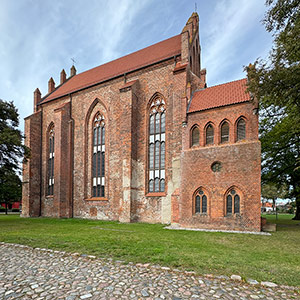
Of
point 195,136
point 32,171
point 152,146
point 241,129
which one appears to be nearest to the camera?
point 241,129

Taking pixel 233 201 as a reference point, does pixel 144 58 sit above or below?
above

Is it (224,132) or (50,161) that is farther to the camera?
(50,161)

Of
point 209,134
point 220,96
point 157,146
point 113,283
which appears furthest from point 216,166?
point 113,283

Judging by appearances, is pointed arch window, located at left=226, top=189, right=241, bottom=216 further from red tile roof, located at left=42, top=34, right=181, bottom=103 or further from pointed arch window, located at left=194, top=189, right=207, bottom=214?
red tile roof, located at left=42, top=34, right=181, bottom=103

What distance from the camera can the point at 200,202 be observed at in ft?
44.4

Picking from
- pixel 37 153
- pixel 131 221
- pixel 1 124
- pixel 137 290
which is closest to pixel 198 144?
pixel 131 221

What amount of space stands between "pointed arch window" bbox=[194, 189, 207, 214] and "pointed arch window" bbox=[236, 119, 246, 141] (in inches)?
152

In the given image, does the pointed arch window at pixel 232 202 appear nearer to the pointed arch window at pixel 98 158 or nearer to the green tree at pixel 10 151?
the pointed arch window at pixel 98 158

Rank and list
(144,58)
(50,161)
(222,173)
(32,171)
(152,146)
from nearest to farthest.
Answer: (222,173) < (152,146) < (144,58) < (32,171) < (50,161)

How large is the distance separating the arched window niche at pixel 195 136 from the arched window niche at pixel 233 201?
3486 mm

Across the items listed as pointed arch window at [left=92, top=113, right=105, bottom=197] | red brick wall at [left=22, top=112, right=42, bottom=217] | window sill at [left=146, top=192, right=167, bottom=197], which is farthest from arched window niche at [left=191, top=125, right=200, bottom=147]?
red brick wall at [left=22, top=112, right=42, bottom=217]

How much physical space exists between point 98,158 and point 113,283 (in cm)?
1703

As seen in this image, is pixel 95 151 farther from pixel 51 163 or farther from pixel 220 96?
pixel 220 96

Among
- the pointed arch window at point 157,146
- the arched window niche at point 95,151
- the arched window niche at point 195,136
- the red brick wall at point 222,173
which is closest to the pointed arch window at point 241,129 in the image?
the red brick wall at point 222,173
